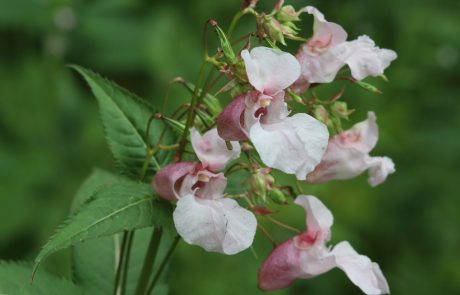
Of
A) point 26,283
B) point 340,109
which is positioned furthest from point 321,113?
point 26,283

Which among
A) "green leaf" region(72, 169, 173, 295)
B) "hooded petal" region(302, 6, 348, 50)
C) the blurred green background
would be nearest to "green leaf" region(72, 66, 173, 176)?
"green leaf" region(72, 169, 173, 295)

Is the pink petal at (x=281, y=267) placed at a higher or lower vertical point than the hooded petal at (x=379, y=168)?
lower

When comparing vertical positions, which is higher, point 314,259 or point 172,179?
point 172,179

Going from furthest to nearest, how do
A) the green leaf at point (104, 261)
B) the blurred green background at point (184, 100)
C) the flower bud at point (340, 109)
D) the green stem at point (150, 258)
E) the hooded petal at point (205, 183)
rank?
1. the blurred green background at point (184, 100)
2. the green leaf at point (104, 261)
3. the green stem at point (150, 258)
4. the flower bud at point (340, 109)
5. the hooded petal at point (205, 183)

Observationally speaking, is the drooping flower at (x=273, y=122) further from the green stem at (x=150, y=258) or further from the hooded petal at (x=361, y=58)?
the green stem at (x=150, y=258)

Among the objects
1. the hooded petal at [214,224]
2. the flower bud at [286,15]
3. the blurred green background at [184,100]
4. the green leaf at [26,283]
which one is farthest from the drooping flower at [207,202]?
the blurred green background at [184,100]

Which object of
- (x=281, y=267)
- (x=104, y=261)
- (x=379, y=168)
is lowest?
(x=104, y=261)

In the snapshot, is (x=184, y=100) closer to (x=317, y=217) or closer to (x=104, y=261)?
(x=104, y=261)
